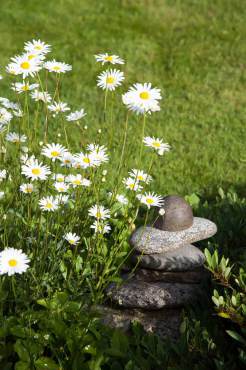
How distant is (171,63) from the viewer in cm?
773

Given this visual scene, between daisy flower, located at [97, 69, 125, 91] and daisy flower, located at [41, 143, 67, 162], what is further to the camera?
daisy flower, located at [41, 143, 67, 162]

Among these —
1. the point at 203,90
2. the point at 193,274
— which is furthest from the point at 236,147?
the point at 193,274

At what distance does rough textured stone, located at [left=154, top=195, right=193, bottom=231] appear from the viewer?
11.4ft

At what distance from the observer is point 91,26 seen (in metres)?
8.54

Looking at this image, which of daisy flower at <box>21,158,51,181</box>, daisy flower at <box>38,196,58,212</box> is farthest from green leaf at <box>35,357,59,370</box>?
daisy flower at <box>21,158,51,181</box>

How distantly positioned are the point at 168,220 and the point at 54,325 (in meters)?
1.05

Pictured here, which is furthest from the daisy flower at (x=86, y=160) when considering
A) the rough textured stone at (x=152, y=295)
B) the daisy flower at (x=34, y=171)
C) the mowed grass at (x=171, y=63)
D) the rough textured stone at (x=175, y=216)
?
the mowed grass at (x=171, y=63)

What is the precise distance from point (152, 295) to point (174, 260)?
0.25 metres

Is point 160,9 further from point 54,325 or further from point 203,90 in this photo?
point 54,325

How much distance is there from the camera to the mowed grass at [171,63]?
19.6ft

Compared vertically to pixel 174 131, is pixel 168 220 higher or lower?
higher

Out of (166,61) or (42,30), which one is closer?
(166,61)

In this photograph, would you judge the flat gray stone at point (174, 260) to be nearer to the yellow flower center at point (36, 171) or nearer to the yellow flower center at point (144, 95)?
the yellow flower center at point (36, 171)

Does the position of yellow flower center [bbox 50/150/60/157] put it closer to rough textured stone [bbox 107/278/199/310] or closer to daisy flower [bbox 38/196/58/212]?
daisy flower [bbox 38/196/58/212]
